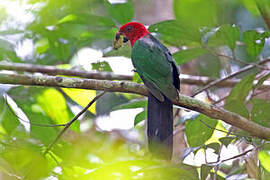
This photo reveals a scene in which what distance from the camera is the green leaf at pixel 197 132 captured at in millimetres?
2570

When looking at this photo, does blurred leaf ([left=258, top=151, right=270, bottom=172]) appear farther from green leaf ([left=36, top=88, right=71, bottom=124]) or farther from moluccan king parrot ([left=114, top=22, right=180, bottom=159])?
green leaf ([left=36, top=88, right=71, bottom=124])

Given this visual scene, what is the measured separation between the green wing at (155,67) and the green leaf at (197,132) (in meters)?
0.38

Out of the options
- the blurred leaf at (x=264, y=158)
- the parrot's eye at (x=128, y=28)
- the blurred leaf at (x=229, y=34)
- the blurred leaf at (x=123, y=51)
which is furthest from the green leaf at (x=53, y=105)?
the blurred leaf at (x=264, y=158)

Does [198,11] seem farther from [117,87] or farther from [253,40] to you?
[253,40]

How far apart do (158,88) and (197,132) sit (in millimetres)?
484

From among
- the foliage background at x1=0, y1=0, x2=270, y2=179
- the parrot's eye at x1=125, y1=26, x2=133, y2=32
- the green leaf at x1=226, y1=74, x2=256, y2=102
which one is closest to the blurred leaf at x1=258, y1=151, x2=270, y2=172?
the foliage background at x1=0, y1=0, x2=270, y2=179

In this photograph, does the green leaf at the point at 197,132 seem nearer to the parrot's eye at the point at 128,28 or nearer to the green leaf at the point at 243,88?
the green leaf at the point at 243,88

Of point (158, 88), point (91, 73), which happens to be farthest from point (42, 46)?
point (158, 88)

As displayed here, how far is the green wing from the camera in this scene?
2455 mm

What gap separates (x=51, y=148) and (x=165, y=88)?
3.00 ft

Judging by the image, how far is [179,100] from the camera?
233 centimetres

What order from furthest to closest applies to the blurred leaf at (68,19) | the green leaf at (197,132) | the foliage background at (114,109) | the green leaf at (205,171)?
the blurred leaf at (68,19) → the green leaf at (197,132) → the green leaf at (205,171) → the foliage background at (114,109)

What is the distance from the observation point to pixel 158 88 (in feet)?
8.14

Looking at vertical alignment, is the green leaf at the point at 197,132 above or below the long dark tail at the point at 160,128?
below
